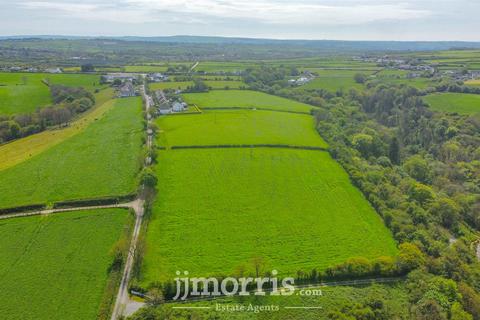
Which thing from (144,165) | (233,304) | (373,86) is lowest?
(233,304)

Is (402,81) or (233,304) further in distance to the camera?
(402,81)

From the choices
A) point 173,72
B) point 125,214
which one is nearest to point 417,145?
point 125,214

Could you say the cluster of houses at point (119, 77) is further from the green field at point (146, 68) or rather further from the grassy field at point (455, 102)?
the grassy field at point (455, 102)

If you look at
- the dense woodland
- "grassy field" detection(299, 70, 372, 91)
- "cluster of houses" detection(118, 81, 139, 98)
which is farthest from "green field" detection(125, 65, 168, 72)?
"grassy field" detection(299, 70, 372, 91)

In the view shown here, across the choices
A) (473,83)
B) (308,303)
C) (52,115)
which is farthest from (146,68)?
(308,303)

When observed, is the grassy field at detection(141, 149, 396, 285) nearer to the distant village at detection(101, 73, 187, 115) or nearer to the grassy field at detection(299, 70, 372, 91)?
the distant village at detection(101, 73, 187, 115)

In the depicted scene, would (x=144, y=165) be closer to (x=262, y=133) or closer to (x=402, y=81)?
(x=262, y=133)
